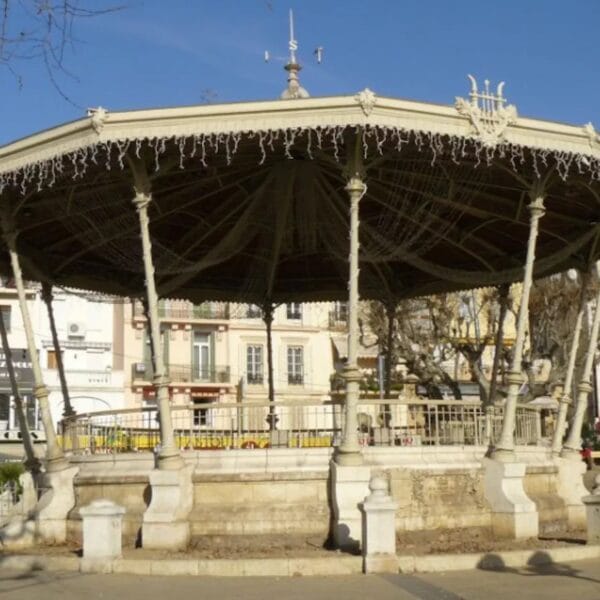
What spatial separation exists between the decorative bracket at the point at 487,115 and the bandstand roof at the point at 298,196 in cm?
4

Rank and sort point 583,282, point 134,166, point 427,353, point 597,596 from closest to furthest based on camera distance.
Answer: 1. point 597,596
2. point 134,166
3. point 583,282
4. point 427,353

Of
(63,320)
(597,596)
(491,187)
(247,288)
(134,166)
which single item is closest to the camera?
(597,596)

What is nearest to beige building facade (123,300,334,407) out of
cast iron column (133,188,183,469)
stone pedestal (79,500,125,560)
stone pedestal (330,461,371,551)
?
cast iron column (133,188,183,469)

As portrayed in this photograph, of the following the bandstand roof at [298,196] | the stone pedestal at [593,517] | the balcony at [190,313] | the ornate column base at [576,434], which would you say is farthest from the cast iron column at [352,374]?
the balcony at [190,313]

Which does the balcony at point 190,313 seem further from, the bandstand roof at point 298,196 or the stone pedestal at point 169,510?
the stone pedestal at point 169,510

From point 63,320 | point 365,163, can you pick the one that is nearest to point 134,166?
point 365,163

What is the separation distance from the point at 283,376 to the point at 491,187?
42444mm

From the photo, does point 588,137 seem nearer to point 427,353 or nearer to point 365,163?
point 365,163

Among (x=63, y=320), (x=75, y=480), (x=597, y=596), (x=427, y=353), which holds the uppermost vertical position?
(x=63, y=320)

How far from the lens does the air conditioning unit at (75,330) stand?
57216mm

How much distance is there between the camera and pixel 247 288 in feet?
85.0

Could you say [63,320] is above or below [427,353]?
above

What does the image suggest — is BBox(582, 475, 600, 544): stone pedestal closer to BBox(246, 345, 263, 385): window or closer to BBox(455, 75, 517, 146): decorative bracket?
BBox(455, 75, 517, 146): decorative bracket

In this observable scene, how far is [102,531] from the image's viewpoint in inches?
515
